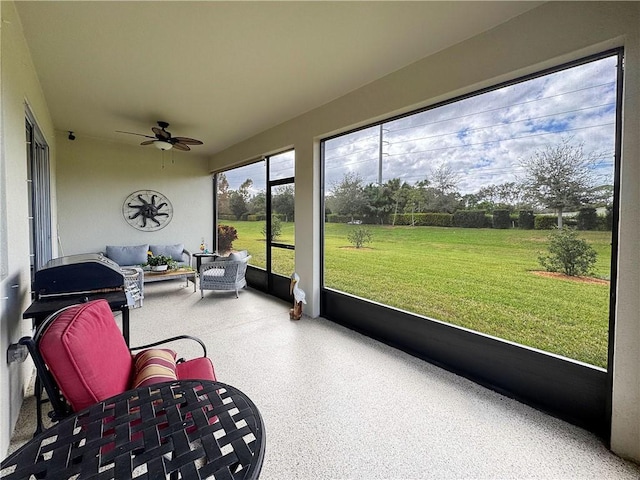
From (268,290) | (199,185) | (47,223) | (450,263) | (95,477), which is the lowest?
(268,290)

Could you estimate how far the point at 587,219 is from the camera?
2.07 meters

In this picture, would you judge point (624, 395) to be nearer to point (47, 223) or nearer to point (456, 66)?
point (456, 66)

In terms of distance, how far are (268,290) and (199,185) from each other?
132 inches

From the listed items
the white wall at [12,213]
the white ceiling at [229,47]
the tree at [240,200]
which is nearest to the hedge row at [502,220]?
the white ceiling at [229,47]

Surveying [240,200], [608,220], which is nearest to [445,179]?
[608,220]

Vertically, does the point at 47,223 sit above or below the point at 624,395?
above

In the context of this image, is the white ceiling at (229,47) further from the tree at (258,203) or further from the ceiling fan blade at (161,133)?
the tree at (258,203)

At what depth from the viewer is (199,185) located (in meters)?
7.03

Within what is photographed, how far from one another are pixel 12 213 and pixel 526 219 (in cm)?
371

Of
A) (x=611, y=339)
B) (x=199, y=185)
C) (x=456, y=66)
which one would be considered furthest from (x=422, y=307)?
(x=199, y=185)

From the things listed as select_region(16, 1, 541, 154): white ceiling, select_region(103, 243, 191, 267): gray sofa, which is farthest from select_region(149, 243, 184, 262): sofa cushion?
select_region(16, 1, 541, 154): white ceiling

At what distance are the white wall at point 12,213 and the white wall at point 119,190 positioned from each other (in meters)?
3.80

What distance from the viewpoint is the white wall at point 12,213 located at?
69.9 inches

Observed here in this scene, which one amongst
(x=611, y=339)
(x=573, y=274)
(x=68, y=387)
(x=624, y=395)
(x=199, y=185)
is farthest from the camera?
(x=199, y=185)
